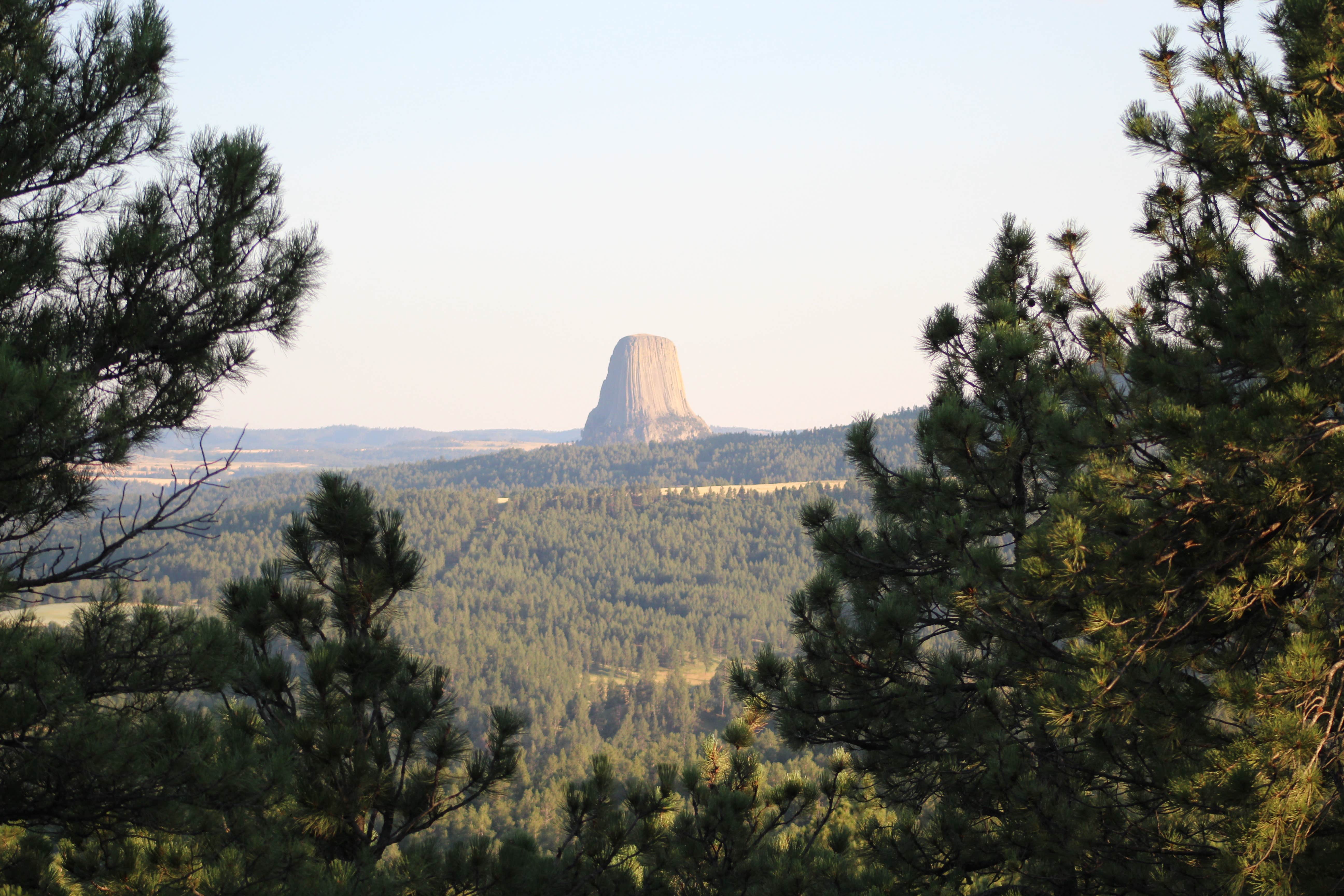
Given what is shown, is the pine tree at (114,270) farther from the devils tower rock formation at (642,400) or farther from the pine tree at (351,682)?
the devils tower rock formation at (642,400)

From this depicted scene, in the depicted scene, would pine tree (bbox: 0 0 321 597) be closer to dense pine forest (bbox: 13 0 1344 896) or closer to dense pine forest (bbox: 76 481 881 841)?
dense pine forest (bbox: 13 0 1344 896)

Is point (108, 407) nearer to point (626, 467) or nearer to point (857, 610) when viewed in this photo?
point (857, 610)

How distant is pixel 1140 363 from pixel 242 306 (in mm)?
5349

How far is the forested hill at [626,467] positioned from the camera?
449 feet

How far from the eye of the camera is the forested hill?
137000mm

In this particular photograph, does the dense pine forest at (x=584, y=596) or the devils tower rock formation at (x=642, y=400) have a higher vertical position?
the devils tower rock formation at (x=642, y=400)

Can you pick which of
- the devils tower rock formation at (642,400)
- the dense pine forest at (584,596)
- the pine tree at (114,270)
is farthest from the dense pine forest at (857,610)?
the devils tower rock formation at (642,400)

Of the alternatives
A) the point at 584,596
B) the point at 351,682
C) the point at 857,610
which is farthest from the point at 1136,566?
→ the point at 584,596

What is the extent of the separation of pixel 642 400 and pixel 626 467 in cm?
3089

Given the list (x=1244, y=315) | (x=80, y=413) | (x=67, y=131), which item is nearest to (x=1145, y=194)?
(x=1244, y=315)

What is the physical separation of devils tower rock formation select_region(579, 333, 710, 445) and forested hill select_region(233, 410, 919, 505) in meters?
11.0

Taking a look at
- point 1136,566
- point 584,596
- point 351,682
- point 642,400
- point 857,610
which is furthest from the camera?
point 642,400

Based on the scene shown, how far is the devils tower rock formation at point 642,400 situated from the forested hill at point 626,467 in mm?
10979

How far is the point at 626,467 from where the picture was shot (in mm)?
157750
